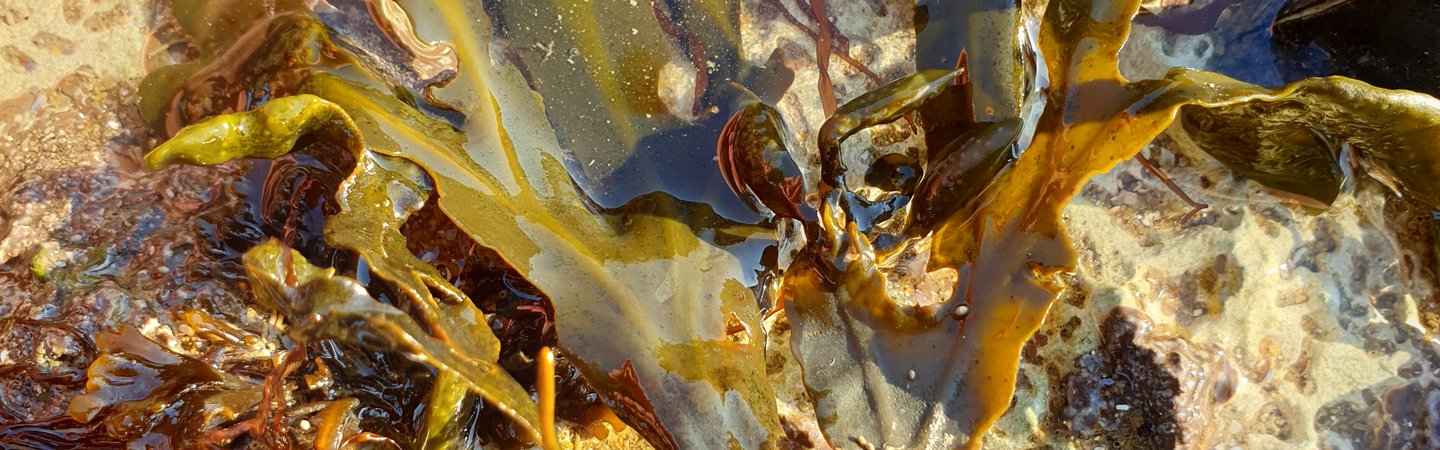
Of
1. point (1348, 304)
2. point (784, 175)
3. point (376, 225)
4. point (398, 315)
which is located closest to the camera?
point (398, 315)

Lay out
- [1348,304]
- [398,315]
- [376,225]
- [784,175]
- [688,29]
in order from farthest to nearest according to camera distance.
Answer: [1348,304] < [688,29] < [784,175] < [376,225] < [398,315]

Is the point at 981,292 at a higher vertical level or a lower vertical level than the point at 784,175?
lower

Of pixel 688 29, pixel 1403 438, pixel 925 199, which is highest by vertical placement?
pixel 688 29

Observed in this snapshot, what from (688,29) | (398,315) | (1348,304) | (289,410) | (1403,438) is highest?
(688,29)

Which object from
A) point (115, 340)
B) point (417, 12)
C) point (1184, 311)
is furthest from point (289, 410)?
point (1184, 311)

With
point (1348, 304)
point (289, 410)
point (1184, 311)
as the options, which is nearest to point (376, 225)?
point (289, 410)

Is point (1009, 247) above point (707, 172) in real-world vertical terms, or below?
below

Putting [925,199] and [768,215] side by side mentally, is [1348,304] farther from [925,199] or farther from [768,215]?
[768,215]

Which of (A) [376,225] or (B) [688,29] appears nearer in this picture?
(A) [376,225]

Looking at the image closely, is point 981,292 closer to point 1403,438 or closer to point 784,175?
point 784,175
